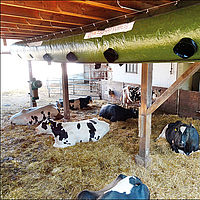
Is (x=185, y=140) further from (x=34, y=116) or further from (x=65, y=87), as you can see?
(x=34, y=116)

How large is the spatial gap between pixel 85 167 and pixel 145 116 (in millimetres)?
1563

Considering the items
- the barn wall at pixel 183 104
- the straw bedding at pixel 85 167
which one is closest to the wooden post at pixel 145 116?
the straw bedding at pixel 85 167

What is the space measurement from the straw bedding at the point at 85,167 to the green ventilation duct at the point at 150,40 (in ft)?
6.88

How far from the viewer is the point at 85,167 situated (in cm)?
357

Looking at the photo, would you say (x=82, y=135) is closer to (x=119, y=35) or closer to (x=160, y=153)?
(x=160, y=153)

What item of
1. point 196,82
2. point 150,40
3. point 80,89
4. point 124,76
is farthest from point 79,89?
point 150,40

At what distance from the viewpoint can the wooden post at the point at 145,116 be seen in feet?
10.6

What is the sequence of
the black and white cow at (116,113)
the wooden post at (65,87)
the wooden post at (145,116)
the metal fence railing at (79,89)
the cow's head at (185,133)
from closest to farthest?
the wooden post at (145,116) < the cow's head at (185,133) < the wooden post at (65,87) < the black and white cow at (116,113) < the metal fence railing at (79,89)

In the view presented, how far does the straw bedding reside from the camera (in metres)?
2.93

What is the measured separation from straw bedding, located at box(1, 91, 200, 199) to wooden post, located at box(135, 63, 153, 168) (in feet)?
0.54

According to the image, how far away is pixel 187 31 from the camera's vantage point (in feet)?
5.67

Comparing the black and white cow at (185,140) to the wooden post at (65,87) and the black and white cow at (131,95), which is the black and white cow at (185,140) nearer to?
the wooden post at (65,87)

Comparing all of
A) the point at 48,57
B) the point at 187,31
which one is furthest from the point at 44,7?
the point at 48,57

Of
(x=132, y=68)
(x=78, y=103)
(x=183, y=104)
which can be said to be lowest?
(x=78, y=103)
